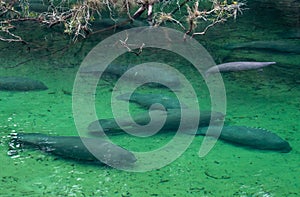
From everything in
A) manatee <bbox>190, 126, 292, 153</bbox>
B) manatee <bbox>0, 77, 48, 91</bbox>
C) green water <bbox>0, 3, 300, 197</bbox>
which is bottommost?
green water <bbox>0, 3, 300, 197</bbox>

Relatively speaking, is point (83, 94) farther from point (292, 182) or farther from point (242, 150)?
point (292, 182)

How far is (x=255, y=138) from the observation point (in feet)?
17.1

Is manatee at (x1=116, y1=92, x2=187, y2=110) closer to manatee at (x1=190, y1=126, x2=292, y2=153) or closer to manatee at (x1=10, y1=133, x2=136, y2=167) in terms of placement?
manatee at (x1=190, y1=126, x2=292, y2=153)

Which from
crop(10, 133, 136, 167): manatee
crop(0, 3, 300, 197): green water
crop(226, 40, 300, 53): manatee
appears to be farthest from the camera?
crop(226, 40, 300, 53): manatee

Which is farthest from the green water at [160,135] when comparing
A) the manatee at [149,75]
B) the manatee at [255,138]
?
the manatee at [149,75]

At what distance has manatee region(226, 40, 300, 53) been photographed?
28.4ft

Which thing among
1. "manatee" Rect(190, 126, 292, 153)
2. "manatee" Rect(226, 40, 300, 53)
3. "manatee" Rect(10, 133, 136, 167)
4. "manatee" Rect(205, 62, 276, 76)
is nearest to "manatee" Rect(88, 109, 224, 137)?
"manatee" Rect(190, 126, 292, 153)

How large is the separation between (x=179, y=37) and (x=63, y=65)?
2.57 m

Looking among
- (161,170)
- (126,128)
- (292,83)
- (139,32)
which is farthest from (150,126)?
(139,32)

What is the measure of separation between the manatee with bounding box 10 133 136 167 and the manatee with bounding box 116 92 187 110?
1.22 m

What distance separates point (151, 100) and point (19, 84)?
1710mm

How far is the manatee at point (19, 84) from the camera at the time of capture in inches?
263

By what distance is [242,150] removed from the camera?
5.23 m

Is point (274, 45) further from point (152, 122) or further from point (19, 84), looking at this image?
point (19, 84)
